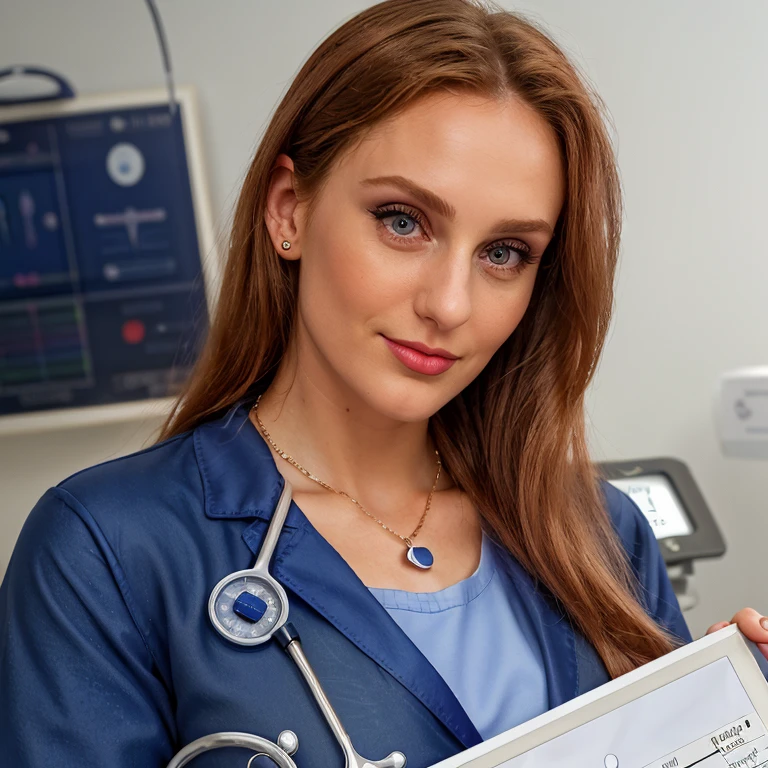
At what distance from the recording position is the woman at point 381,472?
0.88 metres

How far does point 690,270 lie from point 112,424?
114 cm

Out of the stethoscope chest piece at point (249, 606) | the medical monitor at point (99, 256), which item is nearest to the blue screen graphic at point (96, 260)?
the medical monitor at point (99, 256)

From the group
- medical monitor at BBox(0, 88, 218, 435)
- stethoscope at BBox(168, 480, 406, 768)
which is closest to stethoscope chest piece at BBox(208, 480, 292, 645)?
stethoscope at BBox(168, 480, 406, 768)

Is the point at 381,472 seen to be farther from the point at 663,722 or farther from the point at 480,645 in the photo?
the point at 663,722

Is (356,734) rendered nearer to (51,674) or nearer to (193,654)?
(193,654)

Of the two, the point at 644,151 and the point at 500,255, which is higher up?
the point at 644,151

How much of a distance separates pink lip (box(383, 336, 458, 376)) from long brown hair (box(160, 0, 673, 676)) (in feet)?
0.59

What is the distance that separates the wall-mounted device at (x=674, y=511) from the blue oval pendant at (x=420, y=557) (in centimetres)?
50

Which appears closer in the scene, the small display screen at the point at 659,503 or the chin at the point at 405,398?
the chin at the point at 405,398

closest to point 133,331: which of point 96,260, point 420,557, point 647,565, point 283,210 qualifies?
point 96,260

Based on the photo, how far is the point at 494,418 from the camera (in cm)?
125

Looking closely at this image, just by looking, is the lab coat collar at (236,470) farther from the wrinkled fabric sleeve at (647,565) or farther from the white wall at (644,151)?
the white wall at (644,151)

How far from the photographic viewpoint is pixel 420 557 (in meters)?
1.08

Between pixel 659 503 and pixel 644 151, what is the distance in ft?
2.24
